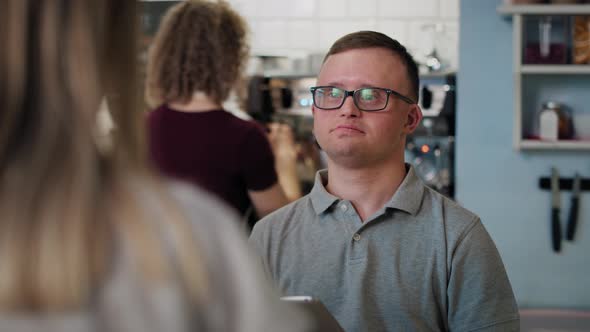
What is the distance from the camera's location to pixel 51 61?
563 mm

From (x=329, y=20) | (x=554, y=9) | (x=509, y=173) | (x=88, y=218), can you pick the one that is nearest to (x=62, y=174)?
(x=88, y=218)

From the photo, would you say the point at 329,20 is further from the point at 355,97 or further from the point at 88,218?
the point at 88,218

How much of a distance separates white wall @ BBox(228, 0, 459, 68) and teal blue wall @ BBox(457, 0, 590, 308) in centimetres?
95

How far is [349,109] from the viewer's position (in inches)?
58.4

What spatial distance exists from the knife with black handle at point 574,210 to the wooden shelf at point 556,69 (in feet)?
1.52

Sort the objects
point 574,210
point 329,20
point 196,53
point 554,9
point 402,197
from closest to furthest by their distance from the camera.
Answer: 1. point 402,197
2. point 196,53
3. point 554,9
4. point 574,210
5. point 329,20

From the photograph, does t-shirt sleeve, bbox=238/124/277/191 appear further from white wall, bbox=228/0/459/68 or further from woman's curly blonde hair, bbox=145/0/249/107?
white wall, bbox=228/0/459/68

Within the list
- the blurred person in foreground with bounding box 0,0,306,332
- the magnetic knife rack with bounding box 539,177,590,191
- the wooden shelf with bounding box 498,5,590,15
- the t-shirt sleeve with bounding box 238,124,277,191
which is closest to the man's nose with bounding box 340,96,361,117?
the t-shirt sleeve with bounding box 238,124,277,191

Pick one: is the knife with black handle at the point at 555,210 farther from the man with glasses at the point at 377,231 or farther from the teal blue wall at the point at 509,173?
the man with glasses at the point at 377,231

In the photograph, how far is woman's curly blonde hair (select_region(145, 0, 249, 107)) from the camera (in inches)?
76.9

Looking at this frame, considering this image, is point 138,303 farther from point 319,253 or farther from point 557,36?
point 557,36

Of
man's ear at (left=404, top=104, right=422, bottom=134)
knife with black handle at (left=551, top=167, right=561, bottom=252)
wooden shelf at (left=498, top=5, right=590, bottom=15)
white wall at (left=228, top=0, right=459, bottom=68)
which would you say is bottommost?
knife with black handle at (left=551, top=167, right=561, bottom=252)

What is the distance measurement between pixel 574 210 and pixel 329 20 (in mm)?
1951

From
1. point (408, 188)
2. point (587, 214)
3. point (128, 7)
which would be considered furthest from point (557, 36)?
point (128, 7)
